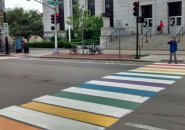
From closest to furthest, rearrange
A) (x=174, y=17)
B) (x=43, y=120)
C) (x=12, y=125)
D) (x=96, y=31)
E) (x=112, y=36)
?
1. (x=12, y=125)
2. (x=43, y=120)
3. (x=112, y=36)
4. (x=174, y=17)
5. (x=96, y=31)

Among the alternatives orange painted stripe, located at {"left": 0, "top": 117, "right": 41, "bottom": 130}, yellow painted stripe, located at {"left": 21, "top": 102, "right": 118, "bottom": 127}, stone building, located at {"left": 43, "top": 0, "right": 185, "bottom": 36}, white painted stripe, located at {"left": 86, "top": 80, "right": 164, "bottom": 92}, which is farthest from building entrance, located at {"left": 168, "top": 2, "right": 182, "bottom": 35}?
orange painted stripe, located at {"left": 0, "top": 117, "right": 41, "bottom": 130}

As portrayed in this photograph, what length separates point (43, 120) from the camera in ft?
24.0

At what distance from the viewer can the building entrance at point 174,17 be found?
3794 cm

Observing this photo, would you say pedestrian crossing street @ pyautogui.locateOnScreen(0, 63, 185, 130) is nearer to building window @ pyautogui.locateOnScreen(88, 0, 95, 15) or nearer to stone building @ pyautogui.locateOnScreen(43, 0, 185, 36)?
stone building @ pyautogui.locateOnScreen(43, 0, 185, 36)

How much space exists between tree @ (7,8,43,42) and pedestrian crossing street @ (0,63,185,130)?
49943 millimetres

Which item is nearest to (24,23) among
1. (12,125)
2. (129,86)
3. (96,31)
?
(96,31)

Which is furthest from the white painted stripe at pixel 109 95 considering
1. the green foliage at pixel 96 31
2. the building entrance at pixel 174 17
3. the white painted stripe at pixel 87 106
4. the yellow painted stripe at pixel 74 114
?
the green foliage at pixel 96 31

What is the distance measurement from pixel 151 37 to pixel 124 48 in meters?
3.91

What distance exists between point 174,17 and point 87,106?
32.3 m

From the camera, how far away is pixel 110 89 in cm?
1072

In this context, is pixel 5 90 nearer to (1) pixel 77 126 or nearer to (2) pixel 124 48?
(1) pixel 77 126

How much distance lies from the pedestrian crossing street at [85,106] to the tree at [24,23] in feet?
164

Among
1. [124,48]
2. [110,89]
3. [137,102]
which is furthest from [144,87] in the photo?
[124,48]

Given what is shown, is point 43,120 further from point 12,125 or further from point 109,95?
point 109,95
